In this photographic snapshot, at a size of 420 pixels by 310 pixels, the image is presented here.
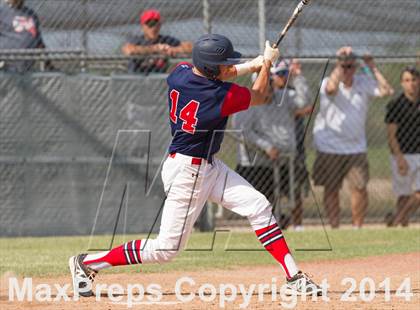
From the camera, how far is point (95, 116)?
10.6 m

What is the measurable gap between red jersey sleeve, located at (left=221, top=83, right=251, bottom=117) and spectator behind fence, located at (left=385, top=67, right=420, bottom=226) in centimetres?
530

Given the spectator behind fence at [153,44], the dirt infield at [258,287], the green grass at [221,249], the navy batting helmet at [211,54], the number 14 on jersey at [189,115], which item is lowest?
the green grass at [221,249]

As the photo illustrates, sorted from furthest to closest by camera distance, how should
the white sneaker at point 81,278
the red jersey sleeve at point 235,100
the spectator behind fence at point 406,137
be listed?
the spectator behind fence at point 406,137
the white sneaker at point 81,278
the red jersey sleeve at point 235,100

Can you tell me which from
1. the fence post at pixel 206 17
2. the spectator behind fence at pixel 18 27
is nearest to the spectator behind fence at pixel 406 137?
the fence post at pixel 206 17

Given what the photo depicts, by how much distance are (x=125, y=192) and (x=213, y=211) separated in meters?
1.09

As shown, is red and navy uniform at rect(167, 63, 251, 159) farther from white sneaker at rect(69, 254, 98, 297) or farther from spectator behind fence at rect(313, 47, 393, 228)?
spectator behind fence at rect(313, 47, 393, 228)

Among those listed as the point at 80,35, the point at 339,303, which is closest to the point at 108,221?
the point at 80,35

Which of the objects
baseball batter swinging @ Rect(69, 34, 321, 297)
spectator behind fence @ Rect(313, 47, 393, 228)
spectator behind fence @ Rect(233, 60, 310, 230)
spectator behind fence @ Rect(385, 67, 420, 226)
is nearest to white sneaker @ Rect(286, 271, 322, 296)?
baseball batter swinging @ Rect(69, 34, 321, 297)

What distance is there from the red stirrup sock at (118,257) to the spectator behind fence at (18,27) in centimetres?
457

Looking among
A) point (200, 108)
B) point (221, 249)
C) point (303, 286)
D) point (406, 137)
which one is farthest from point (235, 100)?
point (406, 137)

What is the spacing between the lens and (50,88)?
10508 millimetres

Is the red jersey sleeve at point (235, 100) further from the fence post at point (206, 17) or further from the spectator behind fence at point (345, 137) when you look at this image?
the spectator behind fence at point (345, 137)

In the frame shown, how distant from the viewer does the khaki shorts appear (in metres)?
11.1

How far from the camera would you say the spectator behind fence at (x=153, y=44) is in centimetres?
1048
